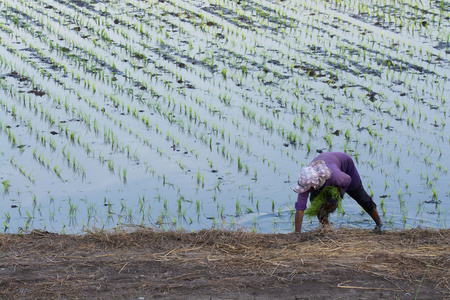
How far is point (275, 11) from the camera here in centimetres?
1063

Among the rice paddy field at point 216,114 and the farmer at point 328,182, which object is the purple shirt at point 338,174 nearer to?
the farmer at point 328,182

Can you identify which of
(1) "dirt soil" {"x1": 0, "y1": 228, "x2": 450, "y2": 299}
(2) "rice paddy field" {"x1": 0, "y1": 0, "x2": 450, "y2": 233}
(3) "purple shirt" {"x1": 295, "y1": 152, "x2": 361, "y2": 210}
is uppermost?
(3) "purple shirt" {"x1": 295, "y1": 152, "x2": 361, "y2": 210}

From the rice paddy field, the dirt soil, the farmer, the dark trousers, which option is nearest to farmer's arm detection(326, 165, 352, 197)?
the farmer

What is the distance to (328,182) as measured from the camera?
353cm

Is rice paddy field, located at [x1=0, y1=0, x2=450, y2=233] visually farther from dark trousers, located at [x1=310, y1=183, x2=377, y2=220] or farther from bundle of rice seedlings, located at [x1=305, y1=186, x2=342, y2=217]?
bundle of rice seedlings, located at [x1=305, y1=186, x2=342, y2=217]

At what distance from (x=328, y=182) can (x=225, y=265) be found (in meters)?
0.91

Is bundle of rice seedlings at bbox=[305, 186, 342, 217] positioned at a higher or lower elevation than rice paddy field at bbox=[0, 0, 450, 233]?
higher

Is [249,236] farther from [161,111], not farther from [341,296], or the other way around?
[161,111]

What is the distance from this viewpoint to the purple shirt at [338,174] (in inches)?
137

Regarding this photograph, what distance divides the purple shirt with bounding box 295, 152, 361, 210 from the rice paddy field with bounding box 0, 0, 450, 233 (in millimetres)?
529

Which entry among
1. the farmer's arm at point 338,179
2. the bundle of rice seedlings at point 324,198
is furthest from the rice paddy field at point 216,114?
the farmer's arm at point 338,179

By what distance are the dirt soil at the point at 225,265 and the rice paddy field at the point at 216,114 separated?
450mm

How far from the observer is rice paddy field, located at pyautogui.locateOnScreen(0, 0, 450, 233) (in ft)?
14.5

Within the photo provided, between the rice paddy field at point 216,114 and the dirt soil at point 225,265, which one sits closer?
the dirt soil at point 225,265
